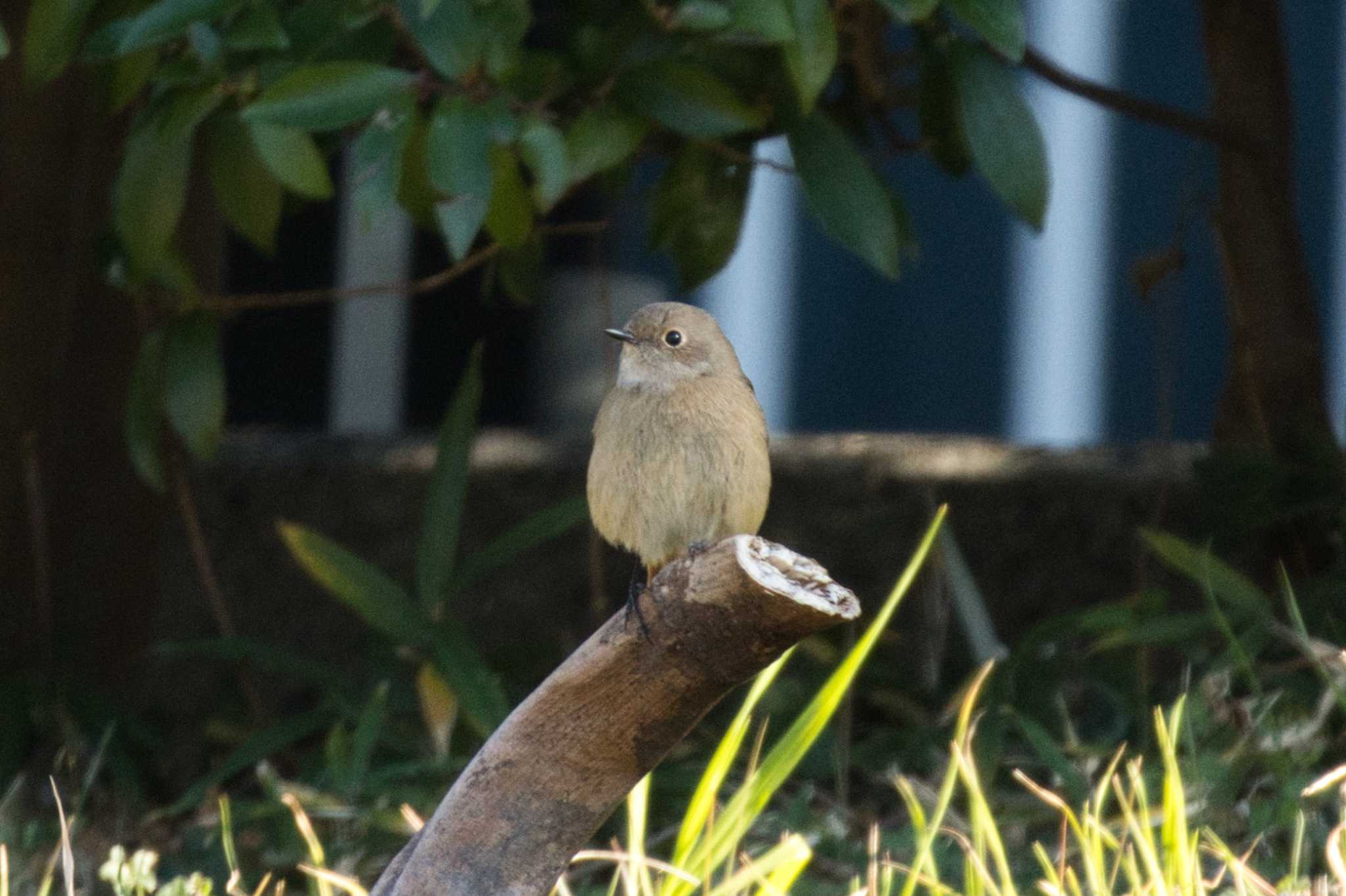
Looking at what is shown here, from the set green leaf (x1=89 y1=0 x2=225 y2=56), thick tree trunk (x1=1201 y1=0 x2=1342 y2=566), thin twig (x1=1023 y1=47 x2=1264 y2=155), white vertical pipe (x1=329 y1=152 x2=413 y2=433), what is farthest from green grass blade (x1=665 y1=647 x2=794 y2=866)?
white vertical pipe (x1=329 y1=152 x2=413 y2=433)

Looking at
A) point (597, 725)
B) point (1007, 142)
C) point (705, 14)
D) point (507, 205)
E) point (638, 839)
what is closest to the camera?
point (597, 725)

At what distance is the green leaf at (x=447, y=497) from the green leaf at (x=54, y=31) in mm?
1308

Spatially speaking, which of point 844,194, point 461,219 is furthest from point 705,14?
point 844,194

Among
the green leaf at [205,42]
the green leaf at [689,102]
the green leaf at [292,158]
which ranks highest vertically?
the green leaf at [205,42]

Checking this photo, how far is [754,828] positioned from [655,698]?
134 cm

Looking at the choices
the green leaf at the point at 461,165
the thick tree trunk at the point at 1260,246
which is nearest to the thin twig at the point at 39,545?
the green leaf at the point at 461,165

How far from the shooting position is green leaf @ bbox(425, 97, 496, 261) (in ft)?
8.99

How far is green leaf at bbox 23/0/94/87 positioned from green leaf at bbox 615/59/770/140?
1.03 m

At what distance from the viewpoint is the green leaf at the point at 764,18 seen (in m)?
2.68

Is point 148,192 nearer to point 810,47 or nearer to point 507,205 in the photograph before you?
point 507,205

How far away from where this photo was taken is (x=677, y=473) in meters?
2.96

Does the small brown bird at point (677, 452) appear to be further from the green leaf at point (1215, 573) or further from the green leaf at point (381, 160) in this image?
the green leaf at point (1215, 573)

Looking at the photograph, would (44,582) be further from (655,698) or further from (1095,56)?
(1095,56)

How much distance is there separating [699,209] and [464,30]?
105 cm
